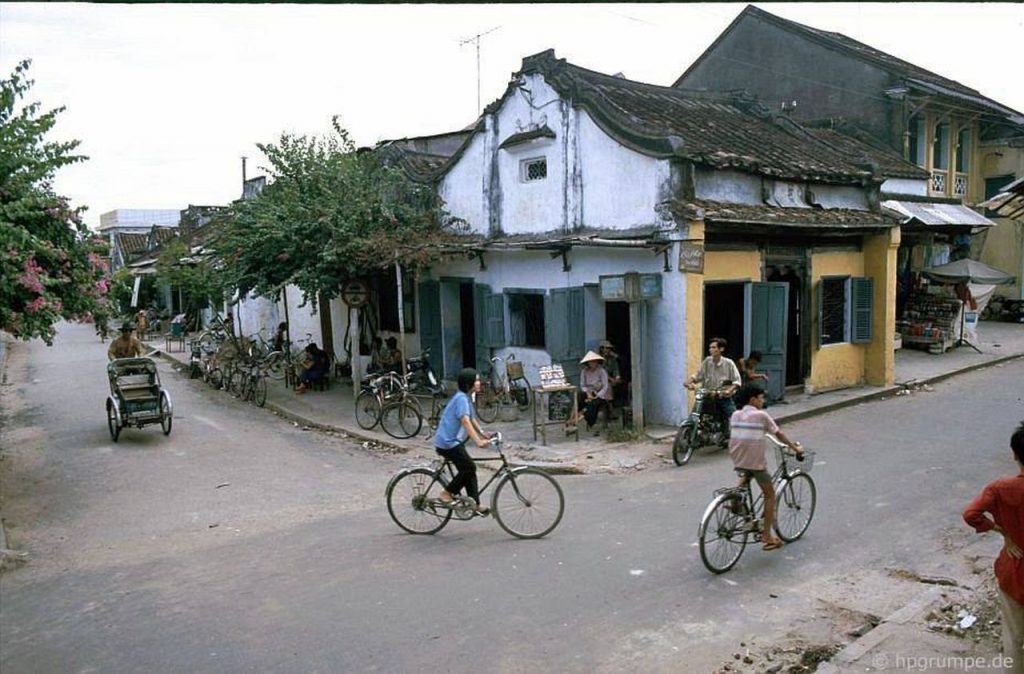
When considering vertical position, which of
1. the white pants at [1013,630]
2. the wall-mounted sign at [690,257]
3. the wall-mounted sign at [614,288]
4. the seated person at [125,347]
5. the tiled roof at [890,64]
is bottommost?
the white pants at [1013,630]

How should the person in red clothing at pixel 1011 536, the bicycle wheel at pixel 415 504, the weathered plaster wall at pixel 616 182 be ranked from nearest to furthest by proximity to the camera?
the person in red clothing at pixel 1011 536
the bicycle wheel at pixel 415 504
the weathered plaster wall at pixel 616 182

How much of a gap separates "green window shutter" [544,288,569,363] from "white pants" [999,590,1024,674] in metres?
9.46

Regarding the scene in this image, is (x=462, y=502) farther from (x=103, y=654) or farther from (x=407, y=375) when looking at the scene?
Answer: (x=407, y=375)

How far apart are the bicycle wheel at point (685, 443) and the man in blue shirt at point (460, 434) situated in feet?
12.7

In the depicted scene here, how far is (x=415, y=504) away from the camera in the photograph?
791 cm

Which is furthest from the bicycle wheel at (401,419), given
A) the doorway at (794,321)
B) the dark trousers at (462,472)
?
the doorway at (794,321)

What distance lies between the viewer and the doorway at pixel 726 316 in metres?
14.0

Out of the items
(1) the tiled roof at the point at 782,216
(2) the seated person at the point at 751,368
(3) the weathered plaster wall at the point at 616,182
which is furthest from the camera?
(3) the weathered plaster wall at the point at 616,182

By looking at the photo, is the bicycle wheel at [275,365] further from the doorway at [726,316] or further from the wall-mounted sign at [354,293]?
the doorway at [726,316]

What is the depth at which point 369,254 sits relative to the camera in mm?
14844

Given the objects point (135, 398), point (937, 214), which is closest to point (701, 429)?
point (135, 398)

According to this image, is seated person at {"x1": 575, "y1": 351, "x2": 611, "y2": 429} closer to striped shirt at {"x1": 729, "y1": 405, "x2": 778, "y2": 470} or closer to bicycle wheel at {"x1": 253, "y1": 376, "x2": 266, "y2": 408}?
striped shirt at {"x1": 729, "y1": 405, "x2": 778, "y2": 470}

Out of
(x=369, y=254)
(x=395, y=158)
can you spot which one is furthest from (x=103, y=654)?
(x=395, y=158)

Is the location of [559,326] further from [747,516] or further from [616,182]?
[747,516]
